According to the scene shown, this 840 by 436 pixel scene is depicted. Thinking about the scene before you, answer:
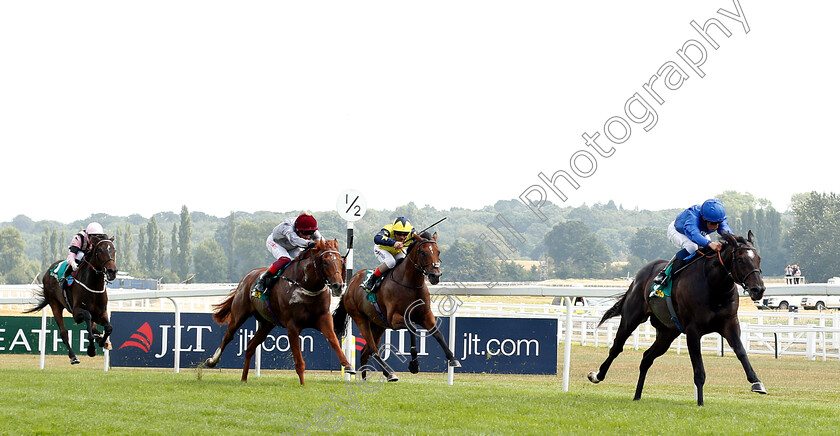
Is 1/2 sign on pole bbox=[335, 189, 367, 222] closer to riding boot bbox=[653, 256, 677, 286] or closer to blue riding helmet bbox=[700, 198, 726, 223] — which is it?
riding boot bbox=[653, 256, 677, 286]

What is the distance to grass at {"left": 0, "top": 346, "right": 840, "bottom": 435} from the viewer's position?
5727mm

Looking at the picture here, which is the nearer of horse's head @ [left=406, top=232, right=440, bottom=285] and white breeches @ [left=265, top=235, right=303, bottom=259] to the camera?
horse's head @ [left=406, top=232, right=440, bottom=285]

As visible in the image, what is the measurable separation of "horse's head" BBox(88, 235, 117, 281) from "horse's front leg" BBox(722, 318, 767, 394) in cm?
751

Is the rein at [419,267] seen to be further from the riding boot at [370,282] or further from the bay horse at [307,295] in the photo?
the bay horse at [307,295]

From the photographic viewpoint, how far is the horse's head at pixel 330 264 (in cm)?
836

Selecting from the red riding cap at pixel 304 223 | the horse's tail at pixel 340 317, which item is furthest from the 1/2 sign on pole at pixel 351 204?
the red riding cap at pixel 304 223

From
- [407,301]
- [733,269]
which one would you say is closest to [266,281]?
[407,301]

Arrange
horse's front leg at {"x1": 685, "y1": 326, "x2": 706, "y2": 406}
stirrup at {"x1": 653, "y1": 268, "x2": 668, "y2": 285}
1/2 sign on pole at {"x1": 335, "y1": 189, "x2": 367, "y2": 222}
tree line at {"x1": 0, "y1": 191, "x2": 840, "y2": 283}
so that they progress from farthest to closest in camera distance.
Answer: tree line at {"x1": 0, "y1": 191, "x2": 840, "y2": 283}, 1/2 sign on pole at {"x1": 335, "y1": 189, "x2": 367, "y2": 222}, stirrup at {"x1": 653, "y1": 268, "x2": 668, "y2": 285}, horse's front leg at {"x1": 685, "y1": 326, "x2": 706, "y2": 406}

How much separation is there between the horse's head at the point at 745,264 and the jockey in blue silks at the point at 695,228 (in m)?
0.20

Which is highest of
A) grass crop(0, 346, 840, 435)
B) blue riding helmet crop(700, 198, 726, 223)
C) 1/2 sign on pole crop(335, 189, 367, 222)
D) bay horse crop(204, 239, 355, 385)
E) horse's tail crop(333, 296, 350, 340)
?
1/2 sign on pole crop(335, 189, 367, 222)

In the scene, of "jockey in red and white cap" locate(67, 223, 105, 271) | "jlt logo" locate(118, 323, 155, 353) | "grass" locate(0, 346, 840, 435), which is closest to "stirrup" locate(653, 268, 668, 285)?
"grass" locate(0, 346, 840, 435)

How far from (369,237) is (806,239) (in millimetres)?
38264

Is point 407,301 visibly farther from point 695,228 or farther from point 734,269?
point 734,269

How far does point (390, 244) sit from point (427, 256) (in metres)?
0.99
